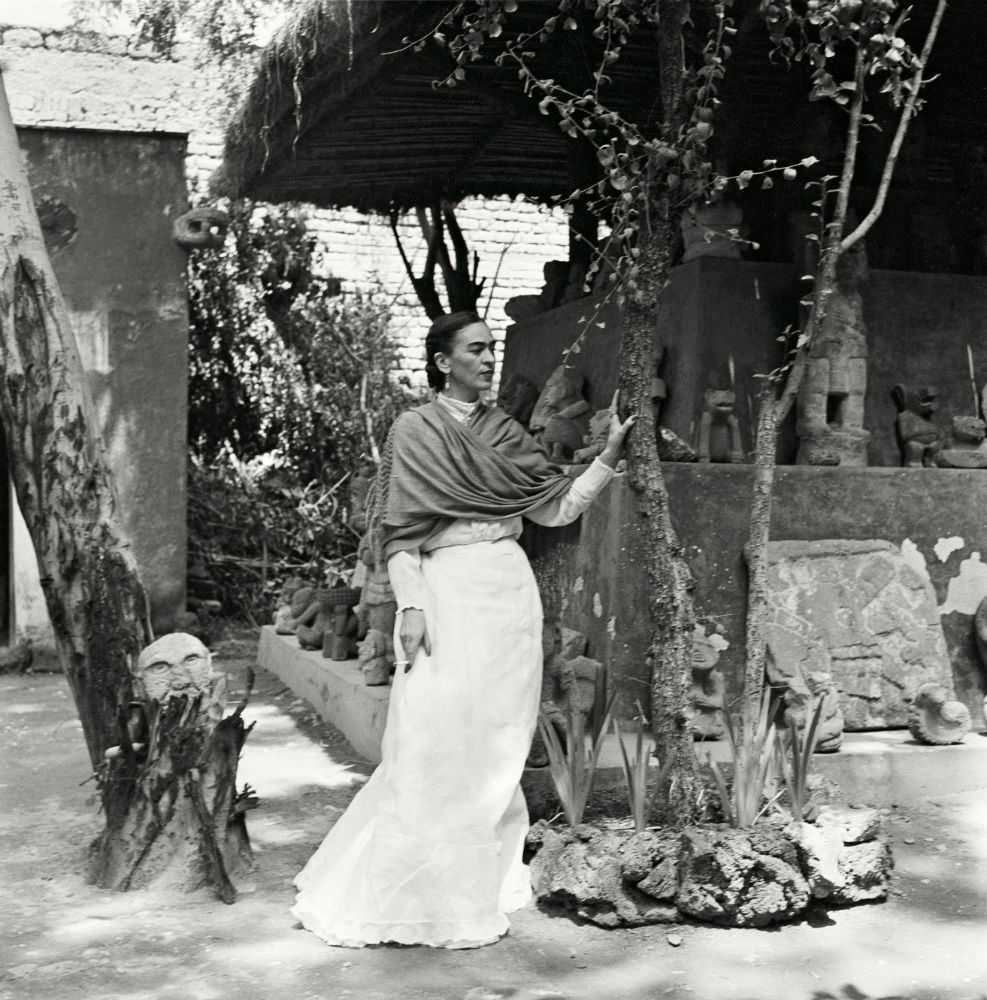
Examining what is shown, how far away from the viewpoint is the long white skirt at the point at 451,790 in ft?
12.2

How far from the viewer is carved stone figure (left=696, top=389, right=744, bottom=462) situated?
→ 19.0ft

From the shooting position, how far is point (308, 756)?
20.2 ft

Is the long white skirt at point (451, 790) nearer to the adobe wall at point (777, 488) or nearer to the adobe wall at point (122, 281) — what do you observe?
the adobe wall at point (777, 488)

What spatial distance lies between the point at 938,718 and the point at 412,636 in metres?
2.43

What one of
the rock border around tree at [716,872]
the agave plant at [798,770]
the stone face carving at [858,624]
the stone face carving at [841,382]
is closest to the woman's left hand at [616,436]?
the agave plant at [798,770]

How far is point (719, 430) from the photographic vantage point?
5.88 m

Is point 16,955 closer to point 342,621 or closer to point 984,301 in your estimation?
point 342,621

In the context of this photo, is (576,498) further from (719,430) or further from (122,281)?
(122,281)

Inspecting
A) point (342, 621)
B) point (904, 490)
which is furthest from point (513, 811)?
point (342, 621)

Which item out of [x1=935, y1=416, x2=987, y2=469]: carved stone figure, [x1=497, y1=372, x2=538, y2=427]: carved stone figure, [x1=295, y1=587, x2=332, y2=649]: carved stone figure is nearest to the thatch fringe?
[x1=497, y1=372, x2=538, y2=427]: carved stone figure

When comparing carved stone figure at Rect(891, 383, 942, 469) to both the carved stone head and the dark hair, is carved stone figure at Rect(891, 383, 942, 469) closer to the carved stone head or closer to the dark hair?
the dark hair

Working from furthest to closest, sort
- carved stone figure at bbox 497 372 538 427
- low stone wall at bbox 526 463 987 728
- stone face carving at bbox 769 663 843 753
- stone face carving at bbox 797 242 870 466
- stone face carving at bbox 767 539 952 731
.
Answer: carved stone figure at bbox 497 372 538 427, stone face carving at bbox 797 242 870 466, stone face carving at bbox 767 539 952 731, low stone wall at bbox 526 463 987 728, stone face carving at bbox 769 663 843 753

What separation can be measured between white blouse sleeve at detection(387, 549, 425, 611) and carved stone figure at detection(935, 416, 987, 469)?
118 inches

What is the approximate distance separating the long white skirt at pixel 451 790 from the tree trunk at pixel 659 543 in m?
0.40
